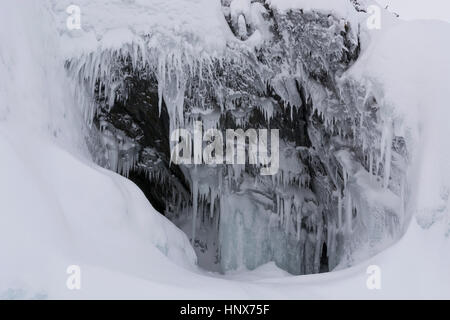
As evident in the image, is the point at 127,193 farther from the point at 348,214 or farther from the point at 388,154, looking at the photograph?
the point at 348,214

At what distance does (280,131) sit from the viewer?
8.09 metres

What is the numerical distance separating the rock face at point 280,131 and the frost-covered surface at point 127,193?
0.31 metres


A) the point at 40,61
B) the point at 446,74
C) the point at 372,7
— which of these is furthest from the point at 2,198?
the point at 372,7

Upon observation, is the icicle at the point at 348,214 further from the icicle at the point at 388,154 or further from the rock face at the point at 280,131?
the icicle at the point at 388,154

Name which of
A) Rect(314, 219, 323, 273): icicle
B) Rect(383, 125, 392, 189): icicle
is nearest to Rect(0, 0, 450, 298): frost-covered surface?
Rect(383, 125, 392, 189): icicle

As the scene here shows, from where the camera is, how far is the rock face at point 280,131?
21.8ft

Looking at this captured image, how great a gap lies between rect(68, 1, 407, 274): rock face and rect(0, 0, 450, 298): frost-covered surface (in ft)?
1.02

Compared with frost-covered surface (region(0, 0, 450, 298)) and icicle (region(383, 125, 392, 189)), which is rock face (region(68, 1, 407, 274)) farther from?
frost-covered surface (region(0, 0, 450, 298))

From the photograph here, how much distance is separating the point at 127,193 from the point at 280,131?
152 inches

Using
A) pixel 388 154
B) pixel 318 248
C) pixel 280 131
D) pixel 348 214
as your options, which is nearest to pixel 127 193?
pixel 388 154

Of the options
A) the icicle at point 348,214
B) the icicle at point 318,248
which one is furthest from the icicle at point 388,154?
the icicle at point 318,248

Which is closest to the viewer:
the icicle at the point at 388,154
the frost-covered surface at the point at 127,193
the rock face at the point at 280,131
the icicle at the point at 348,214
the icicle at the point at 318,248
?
the frost-covered surface at the point at 127,193
